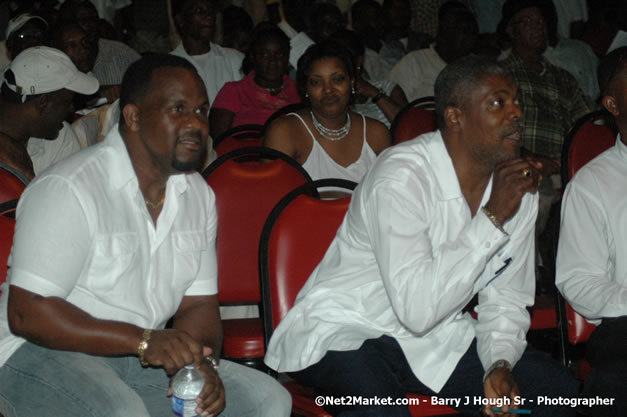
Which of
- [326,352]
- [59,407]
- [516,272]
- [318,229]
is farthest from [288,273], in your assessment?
[59,407]

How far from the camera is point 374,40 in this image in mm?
7324

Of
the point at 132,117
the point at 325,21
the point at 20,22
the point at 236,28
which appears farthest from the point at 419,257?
the point at 236,28

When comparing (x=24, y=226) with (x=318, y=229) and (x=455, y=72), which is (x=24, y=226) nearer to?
(x=318, y=229)

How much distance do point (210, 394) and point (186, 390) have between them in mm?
73

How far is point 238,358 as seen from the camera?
2.88 metres

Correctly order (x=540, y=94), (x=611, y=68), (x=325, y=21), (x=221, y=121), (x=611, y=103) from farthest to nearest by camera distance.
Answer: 1. (x=325, y=21)
2. (x=221, y=121)
3. (x=540, y=94)
4. (x=611, y=68)
5. (x=611, y=103)

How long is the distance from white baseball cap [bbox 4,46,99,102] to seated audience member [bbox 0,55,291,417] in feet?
3.89

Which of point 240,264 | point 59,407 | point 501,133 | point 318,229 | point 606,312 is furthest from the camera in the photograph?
point 240,264

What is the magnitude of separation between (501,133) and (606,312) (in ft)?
2.32

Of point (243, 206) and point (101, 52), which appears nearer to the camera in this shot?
point (243, 206)

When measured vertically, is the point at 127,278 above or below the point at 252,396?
above

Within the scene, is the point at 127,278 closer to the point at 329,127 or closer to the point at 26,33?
the point at 329,127

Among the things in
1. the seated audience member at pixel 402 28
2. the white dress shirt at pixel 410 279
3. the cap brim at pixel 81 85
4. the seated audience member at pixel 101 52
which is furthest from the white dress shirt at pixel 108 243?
the seated audience member at pixel 402 28

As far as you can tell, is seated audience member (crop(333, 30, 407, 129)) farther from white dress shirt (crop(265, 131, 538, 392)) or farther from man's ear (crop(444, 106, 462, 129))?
white dress shirt (crop(265, 131, 538, 392))
